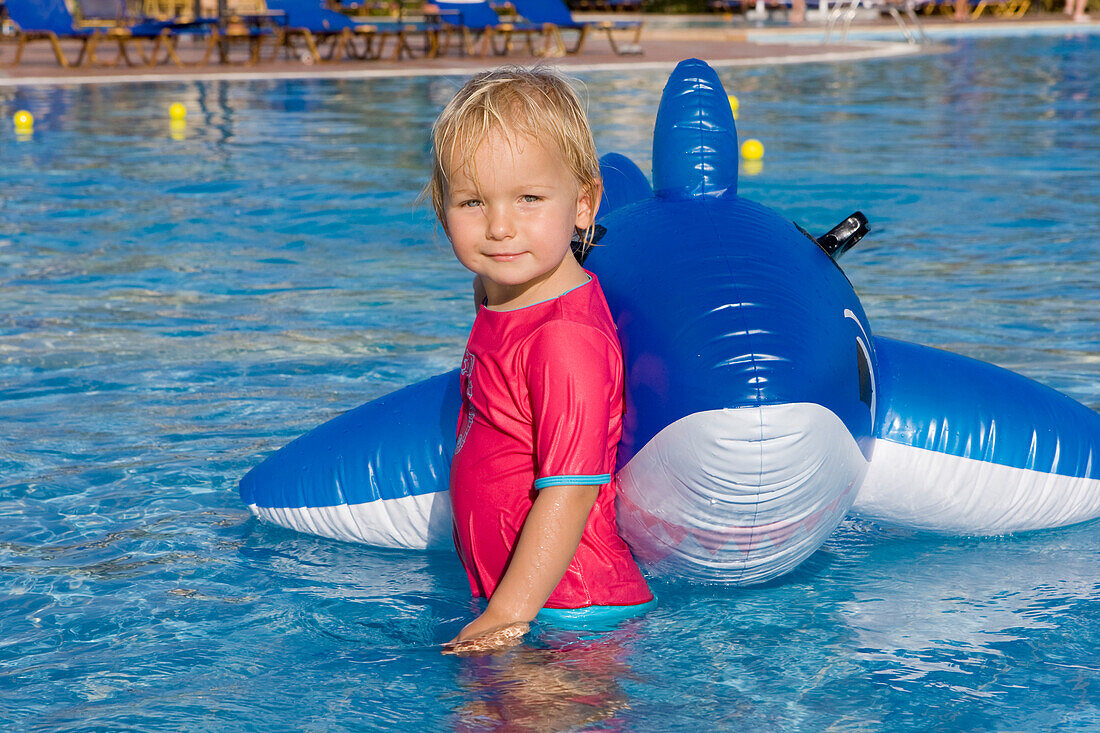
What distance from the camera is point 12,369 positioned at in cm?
465

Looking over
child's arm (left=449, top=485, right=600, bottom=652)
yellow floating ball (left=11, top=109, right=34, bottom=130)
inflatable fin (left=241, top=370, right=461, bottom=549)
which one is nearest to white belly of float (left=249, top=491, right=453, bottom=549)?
inflatable fin (left=241, top=370, right=461, bottom=549)

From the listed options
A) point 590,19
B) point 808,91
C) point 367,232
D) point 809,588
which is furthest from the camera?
point 590,19

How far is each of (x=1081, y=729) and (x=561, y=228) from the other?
1.33m

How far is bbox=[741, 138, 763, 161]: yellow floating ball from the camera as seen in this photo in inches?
421

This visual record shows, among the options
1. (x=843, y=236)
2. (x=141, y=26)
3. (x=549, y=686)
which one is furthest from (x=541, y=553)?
(x=141, y=26)

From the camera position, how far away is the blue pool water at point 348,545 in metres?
2.38

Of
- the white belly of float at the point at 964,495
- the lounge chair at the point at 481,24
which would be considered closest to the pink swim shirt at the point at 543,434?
the white belly of float at the point at 964,495

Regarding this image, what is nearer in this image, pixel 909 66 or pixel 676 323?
pixel 676 323

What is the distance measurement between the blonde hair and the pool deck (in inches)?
437

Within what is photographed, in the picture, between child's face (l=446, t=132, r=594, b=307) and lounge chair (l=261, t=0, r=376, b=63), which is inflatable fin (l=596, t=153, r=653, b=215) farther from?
lounge chair (l=261, t=0, r=376, b=63)

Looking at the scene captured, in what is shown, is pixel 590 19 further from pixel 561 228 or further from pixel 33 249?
pixel 561 228

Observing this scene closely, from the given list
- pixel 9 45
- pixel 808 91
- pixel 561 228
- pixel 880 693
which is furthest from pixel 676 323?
pixel 9 45

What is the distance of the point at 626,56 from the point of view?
65.2ft

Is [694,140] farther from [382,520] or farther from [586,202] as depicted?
[382,520]
